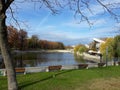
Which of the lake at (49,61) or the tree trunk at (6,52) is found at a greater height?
the tree trunk at (6,52)

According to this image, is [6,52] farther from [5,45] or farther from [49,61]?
[49,61]

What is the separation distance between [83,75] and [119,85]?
376 cm

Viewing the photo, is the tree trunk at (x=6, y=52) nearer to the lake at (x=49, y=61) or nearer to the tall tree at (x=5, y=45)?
the tall tree at (x=5, y=45)

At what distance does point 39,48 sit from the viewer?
17738 cm

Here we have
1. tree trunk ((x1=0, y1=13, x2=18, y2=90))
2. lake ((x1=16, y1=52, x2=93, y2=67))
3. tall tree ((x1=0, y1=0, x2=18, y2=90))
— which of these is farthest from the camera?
lake ((x1=16, y1=52, x2=93, y2=67))

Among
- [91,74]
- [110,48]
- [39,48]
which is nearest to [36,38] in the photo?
[39,48]

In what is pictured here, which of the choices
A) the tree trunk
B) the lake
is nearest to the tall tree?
the tree trunk

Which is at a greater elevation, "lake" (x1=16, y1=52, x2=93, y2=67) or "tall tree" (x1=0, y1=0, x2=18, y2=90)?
"tall tree" (x1=0, y1=0, x2=18, y2=90)

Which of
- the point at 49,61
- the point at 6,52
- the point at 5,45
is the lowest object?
the point at 49,61

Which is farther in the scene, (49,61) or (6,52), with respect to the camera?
(49,61)

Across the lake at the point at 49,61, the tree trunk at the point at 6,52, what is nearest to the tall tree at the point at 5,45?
the tree trunk at the point at 6,52

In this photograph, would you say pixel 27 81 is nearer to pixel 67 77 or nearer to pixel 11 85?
pixel 67 77

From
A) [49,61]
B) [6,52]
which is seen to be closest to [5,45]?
[6,52]

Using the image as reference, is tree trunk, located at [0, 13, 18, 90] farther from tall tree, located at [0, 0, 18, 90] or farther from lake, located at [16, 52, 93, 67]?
lake, located at [16, 52, 93, 67]
